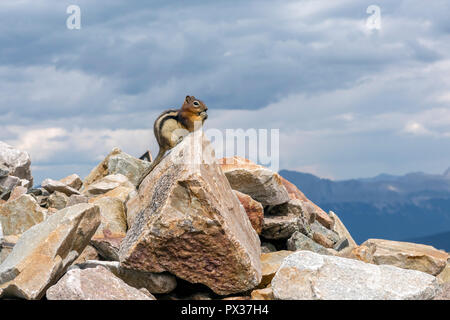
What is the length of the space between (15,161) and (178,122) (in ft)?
→ 22.9

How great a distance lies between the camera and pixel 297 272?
26.5ft

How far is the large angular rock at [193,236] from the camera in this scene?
27.0ft

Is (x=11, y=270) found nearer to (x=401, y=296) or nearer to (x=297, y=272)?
(x=297, y=272)

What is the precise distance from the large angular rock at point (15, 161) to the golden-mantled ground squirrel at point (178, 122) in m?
6.21

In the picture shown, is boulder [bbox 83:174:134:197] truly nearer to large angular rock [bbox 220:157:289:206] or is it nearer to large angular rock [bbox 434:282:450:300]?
large angular rock [bbox 220:157:289:206]

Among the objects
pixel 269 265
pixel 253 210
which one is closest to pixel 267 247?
pixel 253 210

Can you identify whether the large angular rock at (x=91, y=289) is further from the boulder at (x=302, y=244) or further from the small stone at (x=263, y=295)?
the boulder at (x=302, y=244)

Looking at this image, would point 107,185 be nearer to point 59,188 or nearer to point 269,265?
point 59,188

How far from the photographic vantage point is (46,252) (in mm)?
8766

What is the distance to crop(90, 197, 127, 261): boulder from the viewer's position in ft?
33.7

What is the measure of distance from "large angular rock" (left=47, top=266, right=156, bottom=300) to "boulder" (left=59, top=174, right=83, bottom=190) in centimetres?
847

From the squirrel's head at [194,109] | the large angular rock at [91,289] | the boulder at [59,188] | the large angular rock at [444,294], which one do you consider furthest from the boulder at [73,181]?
the large angular rock at [444,294]

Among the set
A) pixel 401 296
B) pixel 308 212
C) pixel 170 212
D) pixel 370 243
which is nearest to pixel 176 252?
pixel 170 212

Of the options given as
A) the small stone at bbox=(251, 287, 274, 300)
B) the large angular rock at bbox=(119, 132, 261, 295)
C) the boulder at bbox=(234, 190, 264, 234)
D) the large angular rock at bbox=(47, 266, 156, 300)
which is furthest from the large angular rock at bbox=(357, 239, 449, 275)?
the large angular rock at bbox=(47, 266, 156, 300)
